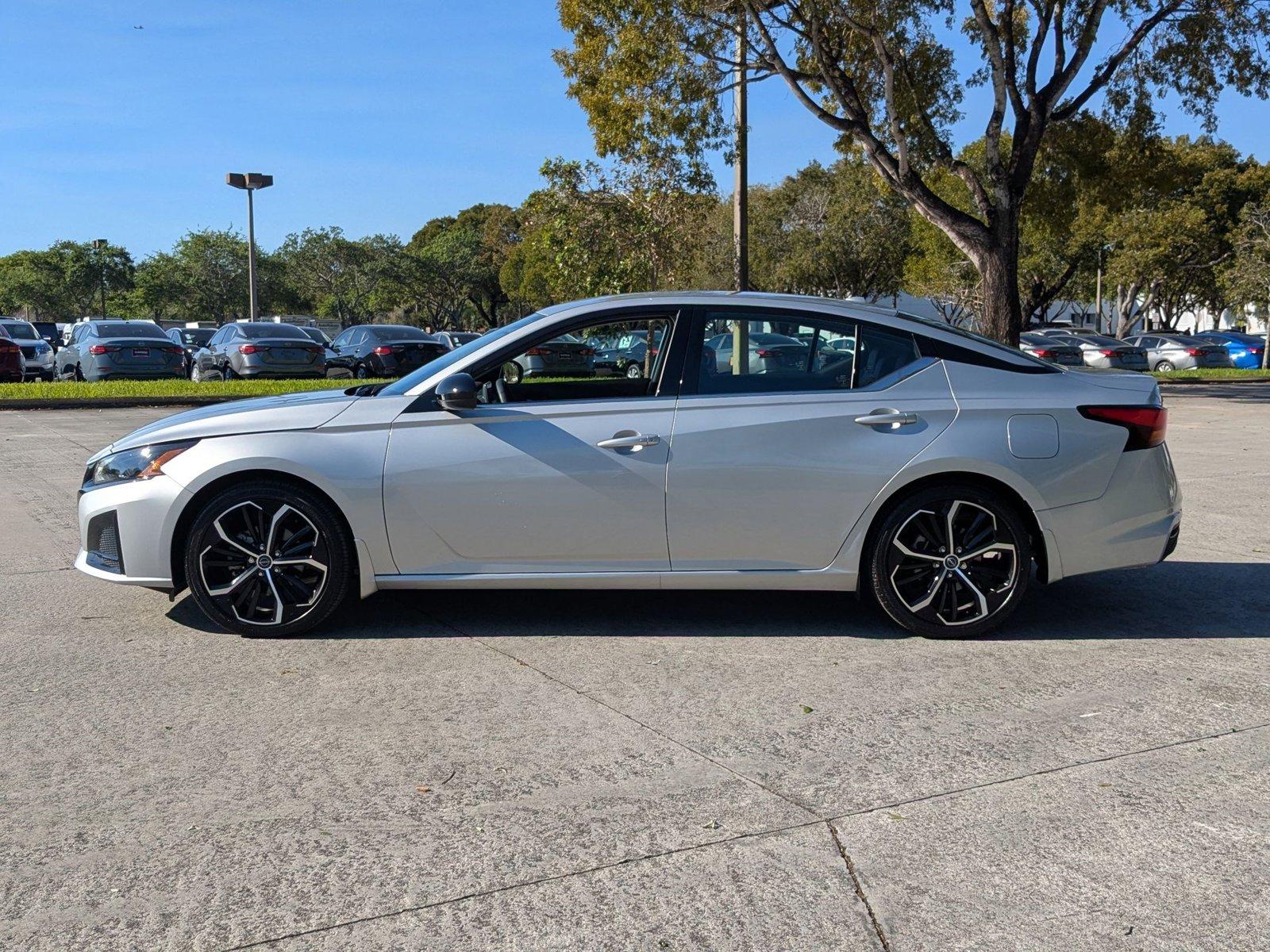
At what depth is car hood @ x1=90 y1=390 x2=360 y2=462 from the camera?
5297 mm

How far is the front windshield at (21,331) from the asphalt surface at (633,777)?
28.9 metres

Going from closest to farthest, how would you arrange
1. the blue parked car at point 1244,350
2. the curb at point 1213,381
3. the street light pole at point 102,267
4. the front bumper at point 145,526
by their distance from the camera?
the front bumper at point 145,526 < the curb at point 1213,381 < the blue parked car at point 1244,350 < the street light pole at point 102,267

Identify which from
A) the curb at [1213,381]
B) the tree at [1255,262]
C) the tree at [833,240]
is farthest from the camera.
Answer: the tree at [833,240]

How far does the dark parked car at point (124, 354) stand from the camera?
2312cm

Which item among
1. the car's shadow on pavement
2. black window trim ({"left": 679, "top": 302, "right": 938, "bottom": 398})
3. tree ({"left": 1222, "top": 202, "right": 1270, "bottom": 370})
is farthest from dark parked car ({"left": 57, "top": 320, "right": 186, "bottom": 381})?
tree ({"left": 1222, "top": 202, "right": 1270, "bottom": 370})

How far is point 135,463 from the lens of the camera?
5375mm

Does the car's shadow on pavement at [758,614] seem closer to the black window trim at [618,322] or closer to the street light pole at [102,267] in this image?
the black window trim at [618,322]

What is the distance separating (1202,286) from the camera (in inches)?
2206

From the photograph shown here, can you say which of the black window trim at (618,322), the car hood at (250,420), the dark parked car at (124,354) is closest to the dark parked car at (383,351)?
the dark parked car at (124,354)

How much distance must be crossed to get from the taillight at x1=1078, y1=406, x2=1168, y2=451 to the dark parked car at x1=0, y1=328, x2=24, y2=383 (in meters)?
24.2

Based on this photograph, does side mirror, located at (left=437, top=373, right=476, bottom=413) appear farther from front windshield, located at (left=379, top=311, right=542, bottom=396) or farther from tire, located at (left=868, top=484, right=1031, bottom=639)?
tire, located at (left=868, top=484, right=1031, bottom=639)

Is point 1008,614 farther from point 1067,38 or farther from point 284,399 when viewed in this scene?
point 1067,38

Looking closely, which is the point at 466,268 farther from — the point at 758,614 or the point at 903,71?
the point at 758,614

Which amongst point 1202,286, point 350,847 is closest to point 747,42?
point 350,847
